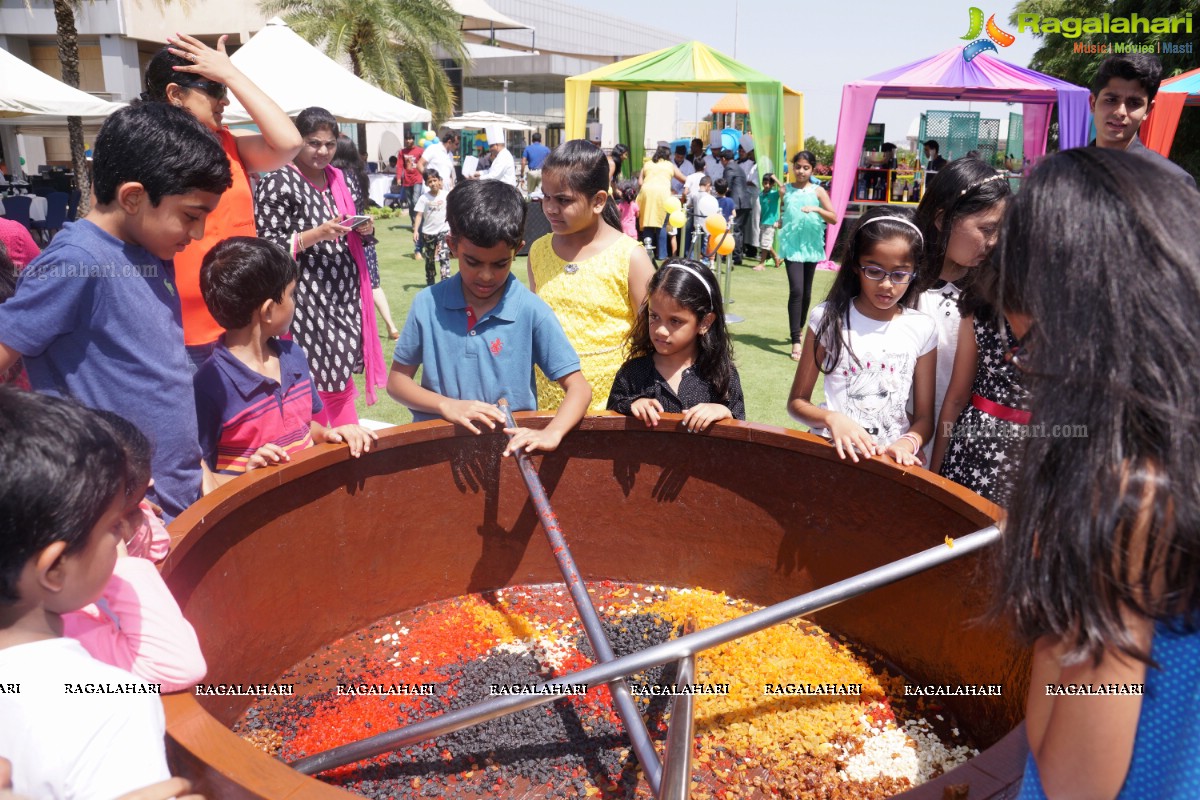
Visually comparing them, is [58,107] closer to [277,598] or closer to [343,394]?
[343,394]

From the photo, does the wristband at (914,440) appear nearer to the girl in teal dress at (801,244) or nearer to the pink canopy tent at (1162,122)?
the girl in teal dress at (801,244)

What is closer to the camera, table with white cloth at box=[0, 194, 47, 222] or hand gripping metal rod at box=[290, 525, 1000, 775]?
hand gripping metal rod at box=[290, 525, 1000, 775]

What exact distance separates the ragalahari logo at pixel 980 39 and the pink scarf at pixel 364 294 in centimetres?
1080

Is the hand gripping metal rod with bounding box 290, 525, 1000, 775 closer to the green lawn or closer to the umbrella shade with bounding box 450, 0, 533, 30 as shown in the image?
the green lawn

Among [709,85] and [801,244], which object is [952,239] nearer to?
[801,244]

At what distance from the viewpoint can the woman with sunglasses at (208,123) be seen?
106 inches

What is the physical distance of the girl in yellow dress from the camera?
9.44ft

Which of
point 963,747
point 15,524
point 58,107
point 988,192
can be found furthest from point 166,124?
point 58,107

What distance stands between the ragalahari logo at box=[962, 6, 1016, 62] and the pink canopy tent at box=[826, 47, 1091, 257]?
0.32ft

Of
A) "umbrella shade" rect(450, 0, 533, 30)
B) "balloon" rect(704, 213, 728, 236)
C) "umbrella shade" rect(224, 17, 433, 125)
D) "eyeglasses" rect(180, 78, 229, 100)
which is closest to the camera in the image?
"eyeglasses" rect(180, 78, 229, 100)

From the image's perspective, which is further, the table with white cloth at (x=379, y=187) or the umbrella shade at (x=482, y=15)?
the umbrella shade at (x=482, y=15)

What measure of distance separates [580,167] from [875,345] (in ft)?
3.77

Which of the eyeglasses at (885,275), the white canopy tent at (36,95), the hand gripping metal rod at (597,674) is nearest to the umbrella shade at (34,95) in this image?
the white canopy tent at (36,95)

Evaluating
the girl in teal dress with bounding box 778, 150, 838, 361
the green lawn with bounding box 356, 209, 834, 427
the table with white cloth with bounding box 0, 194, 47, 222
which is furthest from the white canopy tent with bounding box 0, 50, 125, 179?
the girl in teal dress with bounding box 778, 150, 838, 361
